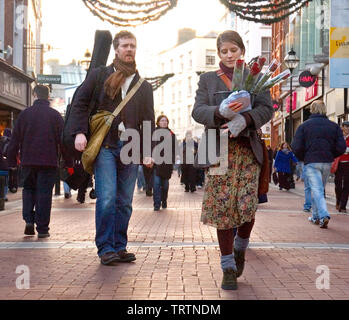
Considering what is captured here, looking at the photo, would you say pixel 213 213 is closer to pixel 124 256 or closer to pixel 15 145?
pixel 124 256

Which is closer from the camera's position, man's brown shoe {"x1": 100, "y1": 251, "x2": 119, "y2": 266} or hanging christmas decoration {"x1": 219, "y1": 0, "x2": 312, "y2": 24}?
man's brown shoe {"x1": 100, "y1": 251, "x2": 119, "y2": 266}

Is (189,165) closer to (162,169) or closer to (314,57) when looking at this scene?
(162,169)

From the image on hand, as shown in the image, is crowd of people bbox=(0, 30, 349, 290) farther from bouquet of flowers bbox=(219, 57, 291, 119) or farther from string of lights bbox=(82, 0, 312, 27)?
string of lights bbox=(82, 0, 312, 27)

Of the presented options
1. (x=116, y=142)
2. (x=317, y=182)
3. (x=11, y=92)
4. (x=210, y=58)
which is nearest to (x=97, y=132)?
(x=116, y=142)

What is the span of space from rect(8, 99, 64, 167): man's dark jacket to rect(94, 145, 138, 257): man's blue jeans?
2.01 metres

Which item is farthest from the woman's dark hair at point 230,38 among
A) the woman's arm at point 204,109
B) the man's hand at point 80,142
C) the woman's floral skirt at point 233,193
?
the man's hand at point 80,142

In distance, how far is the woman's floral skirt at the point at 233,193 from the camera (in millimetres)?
4289

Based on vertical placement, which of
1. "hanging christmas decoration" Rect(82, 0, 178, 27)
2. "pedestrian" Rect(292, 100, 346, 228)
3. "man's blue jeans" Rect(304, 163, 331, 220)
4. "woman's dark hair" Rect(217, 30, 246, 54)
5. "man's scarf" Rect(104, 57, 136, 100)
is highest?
"hanging christmas decoration" Rect(82, 0, 178, 27)

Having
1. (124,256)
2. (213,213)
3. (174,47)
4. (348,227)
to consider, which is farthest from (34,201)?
(174,47)

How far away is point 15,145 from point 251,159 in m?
3.90

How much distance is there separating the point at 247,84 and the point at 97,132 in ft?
5.30

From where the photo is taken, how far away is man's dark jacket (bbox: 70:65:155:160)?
5246 millimetres

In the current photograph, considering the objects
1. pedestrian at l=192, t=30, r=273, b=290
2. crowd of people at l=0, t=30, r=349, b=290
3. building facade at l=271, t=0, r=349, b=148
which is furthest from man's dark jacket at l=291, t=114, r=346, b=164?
building facade at l=271, t=0, r=349, b=148

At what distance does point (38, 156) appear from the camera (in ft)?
23.6
